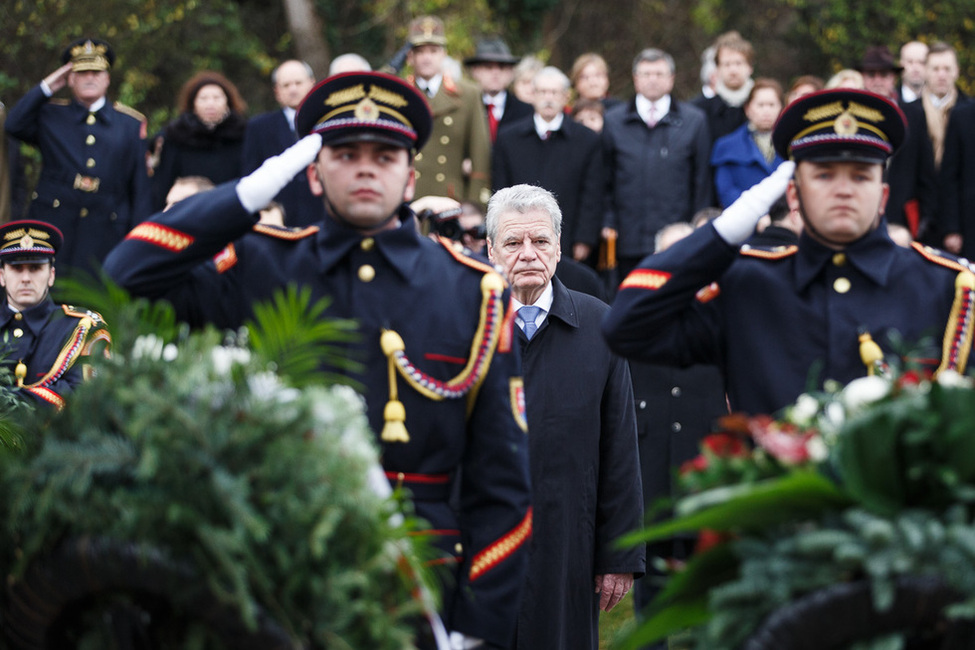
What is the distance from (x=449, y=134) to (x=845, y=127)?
21.5 ft

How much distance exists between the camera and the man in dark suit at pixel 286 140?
10.1 meters

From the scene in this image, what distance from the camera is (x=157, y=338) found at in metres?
3.09

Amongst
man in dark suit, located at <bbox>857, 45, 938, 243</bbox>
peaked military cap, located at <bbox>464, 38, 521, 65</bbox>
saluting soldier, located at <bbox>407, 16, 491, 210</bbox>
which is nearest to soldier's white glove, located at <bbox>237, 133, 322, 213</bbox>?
saluting soldier, located at <bbox>407, 16, 491, 210</bbox>

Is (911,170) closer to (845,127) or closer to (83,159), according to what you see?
(83,159)

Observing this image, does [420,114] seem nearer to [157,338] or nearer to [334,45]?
[157,338]

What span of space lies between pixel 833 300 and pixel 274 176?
5.47 ft

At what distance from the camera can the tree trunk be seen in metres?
18.7

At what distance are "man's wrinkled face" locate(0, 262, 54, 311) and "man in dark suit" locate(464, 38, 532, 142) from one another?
400cm

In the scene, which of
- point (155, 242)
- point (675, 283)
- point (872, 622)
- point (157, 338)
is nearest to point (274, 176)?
point (155, 242)

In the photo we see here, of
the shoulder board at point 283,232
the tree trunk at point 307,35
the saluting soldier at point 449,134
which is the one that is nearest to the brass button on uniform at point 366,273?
the shoulder board at point 283,232

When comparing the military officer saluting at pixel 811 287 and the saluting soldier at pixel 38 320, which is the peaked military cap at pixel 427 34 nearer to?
the saluting soldier at pixel 38 320

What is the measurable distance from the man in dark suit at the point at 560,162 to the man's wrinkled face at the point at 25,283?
3452 millimetres

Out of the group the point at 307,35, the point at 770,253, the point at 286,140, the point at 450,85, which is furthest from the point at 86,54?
the point at 307,35

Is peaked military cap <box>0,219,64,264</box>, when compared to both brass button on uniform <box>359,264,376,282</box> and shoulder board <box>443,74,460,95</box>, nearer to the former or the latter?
shoulder board <box>443,74,460,95</box>
